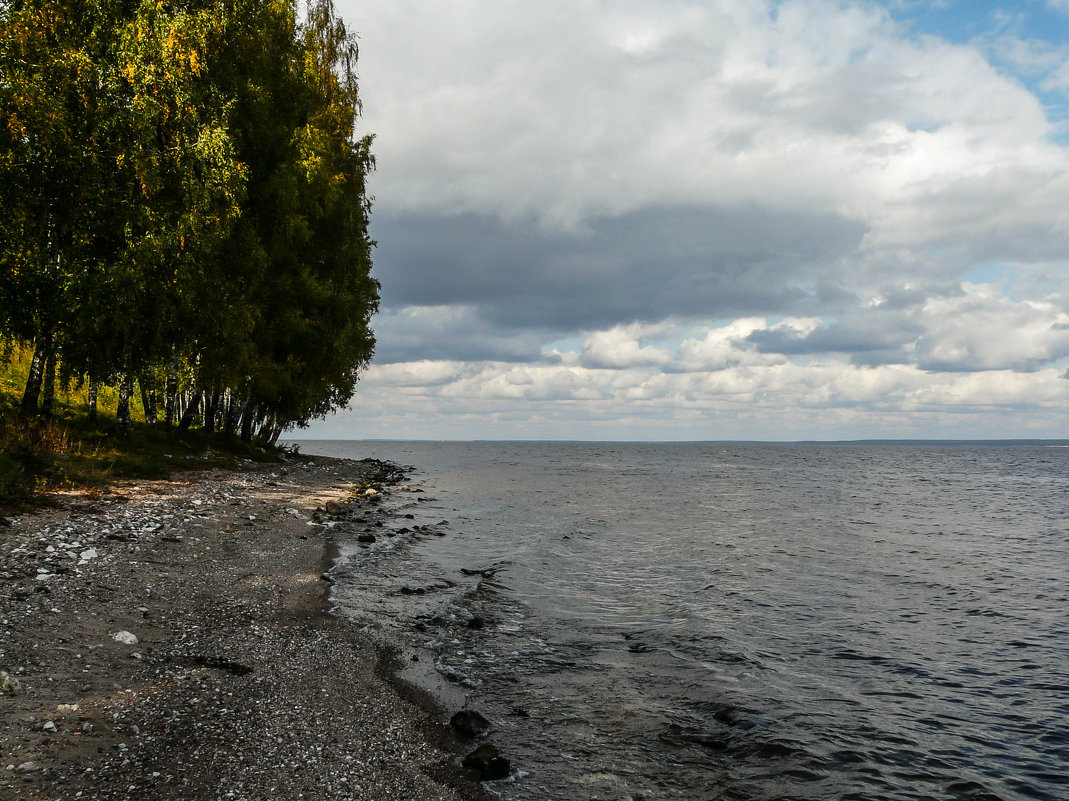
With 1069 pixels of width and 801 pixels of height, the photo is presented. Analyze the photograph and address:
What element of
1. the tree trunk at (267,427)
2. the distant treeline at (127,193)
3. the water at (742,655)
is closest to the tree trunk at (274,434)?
the tree trunk at (267,427)

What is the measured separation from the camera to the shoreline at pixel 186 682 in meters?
6.66

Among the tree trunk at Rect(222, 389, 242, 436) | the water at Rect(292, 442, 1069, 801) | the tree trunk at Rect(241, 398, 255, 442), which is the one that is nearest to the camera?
the water at Rect(292, 442, 1069, 801)

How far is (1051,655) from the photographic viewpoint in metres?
15.0

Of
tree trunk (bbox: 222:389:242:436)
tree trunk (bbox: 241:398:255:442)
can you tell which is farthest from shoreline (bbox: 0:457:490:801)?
tree trunk (bbox: 241:398:255:442)

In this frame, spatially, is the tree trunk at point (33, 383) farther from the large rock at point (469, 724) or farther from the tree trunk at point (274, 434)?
the tree trunk at point (274, 434)

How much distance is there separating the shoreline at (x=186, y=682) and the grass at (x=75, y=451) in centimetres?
182

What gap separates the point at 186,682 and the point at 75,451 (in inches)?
726

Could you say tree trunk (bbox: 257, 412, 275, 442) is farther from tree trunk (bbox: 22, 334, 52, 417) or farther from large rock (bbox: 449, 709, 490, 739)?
large rock (bbox: 449, 709, 490, 739)

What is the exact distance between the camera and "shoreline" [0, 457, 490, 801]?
6.66 meters

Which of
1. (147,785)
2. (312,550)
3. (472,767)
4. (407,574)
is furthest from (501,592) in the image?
(147,785)

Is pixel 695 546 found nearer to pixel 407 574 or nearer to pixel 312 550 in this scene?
pixel 407 574

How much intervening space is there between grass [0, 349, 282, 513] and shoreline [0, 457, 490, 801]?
1817 millimetres

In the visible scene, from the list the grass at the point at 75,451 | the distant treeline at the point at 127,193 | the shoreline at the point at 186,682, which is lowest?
the shoreline at the point at 186,682

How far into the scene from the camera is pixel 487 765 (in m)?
8.09
